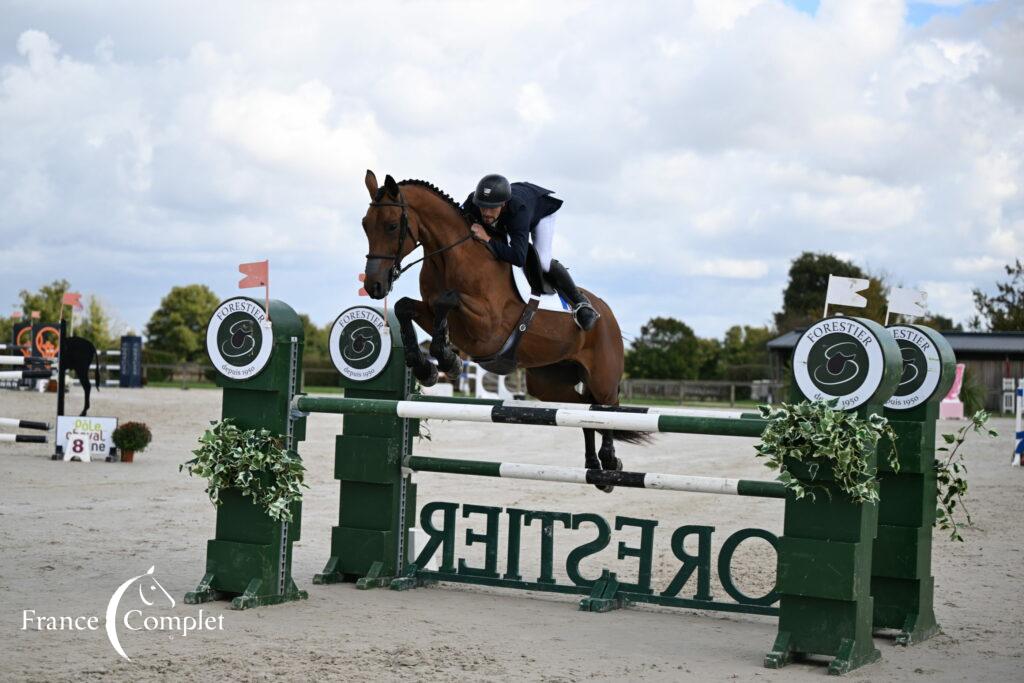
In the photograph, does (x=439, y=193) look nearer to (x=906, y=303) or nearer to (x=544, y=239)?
(x=544, y=239)

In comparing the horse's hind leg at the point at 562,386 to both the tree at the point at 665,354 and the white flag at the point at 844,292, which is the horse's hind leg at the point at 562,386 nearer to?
the white flag at the point at 844,292

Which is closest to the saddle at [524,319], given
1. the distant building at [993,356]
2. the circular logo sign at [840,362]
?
the circular logo sign at [840,362]

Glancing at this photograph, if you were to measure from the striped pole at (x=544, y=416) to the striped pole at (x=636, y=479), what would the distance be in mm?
406

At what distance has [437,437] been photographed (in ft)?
49.6

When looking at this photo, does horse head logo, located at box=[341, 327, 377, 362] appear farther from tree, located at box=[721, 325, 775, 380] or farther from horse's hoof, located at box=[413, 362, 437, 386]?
tree, located at box=[721, 325, 775, 380]

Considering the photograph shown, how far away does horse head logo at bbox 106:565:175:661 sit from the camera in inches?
167

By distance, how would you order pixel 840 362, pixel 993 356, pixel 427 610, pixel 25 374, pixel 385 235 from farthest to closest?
pixel 993 356
pixel 25 374
pixel 427 610
pixel 385 235
pixel 840 362

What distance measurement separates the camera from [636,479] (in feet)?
A: 16.6

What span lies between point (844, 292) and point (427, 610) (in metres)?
2.59

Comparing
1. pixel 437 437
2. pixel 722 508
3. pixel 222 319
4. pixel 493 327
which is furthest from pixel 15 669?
pixel 437 437

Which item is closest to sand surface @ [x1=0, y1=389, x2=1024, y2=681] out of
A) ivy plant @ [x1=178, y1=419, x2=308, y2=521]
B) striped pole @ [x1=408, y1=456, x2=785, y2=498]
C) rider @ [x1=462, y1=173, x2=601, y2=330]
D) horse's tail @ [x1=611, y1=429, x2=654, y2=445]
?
ivy plant @ [x1=178, y1=419, x2=308, y2=521]

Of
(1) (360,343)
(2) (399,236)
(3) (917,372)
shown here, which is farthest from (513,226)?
(3) (917,372)

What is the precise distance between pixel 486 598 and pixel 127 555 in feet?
7.59

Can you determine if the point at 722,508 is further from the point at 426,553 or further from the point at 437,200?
the point at 437,200
